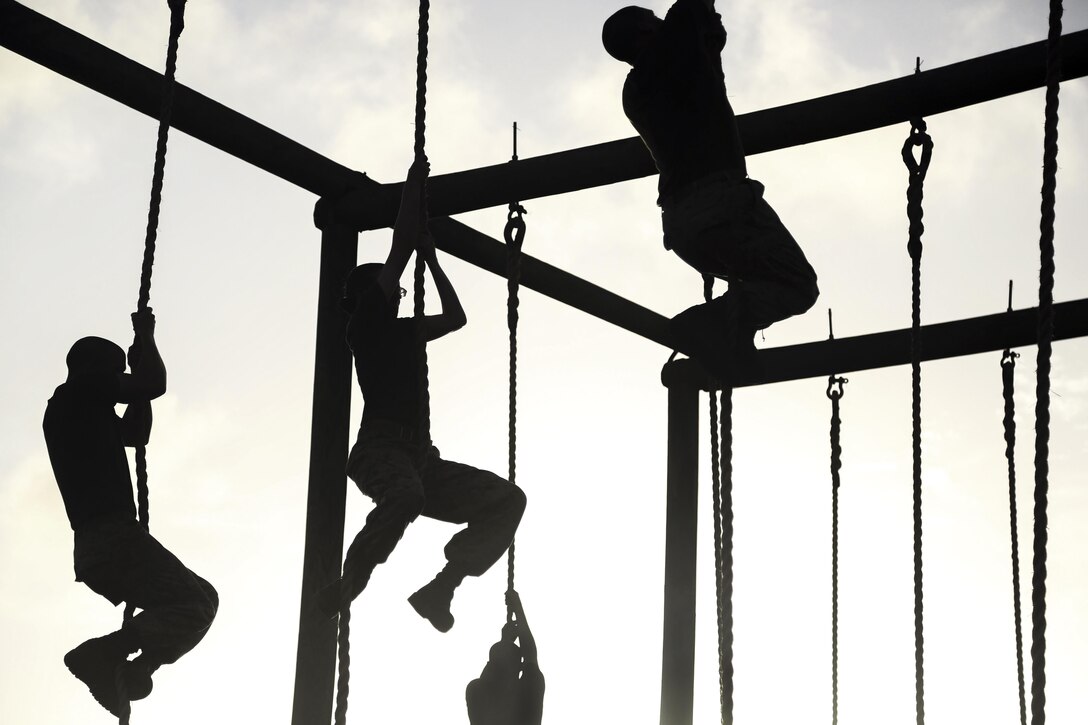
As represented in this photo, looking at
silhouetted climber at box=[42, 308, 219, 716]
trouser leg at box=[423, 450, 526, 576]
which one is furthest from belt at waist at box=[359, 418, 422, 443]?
silhouetted climber at box=[42, 308, 219, 716]

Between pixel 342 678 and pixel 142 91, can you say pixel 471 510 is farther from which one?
pixel 142 91

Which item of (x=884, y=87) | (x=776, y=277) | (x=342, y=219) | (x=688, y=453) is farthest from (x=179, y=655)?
(x=688, y=453)

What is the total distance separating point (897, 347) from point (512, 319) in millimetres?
2871

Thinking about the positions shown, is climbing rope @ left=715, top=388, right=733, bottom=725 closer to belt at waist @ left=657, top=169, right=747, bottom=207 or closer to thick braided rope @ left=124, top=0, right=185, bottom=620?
belt at waist @ left=657, top=169, right=747, bottom=207

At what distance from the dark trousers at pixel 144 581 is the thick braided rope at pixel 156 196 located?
68 millimetres

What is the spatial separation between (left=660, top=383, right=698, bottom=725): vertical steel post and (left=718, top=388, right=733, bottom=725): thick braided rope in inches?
171

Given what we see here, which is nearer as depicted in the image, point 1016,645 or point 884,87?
point 884,87

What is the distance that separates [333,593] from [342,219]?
1987mm

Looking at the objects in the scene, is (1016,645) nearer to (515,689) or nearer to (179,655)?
(515,689)

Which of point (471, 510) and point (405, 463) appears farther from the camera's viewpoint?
point (471, 510)

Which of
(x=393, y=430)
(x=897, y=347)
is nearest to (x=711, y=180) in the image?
(x=393, y=430)

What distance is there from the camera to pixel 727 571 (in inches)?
156

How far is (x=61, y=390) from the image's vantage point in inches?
217

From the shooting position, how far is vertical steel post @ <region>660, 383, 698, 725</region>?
847cm
